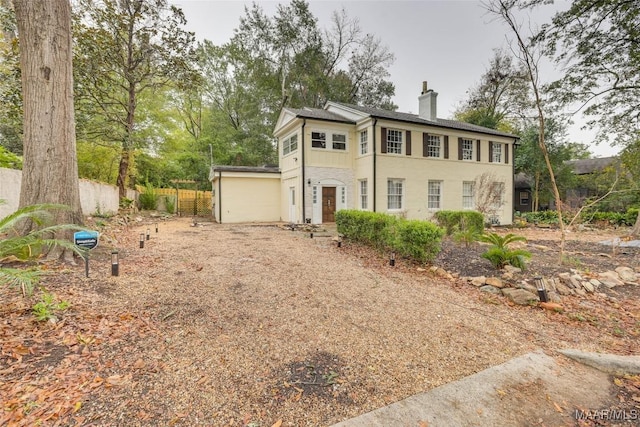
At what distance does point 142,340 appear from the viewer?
8.59 ft

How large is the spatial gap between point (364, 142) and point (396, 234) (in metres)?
7.93

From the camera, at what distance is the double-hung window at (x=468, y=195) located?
15.0m

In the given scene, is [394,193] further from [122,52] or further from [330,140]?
[122,52]

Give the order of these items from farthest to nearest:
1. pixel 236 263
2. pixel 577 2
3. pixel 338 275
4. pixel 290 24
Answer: pixel 290 24
pixel 577 2
pixel 236 263
pixel 338 275

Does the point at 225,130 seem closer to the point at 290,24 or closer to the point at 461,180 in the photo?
the point at 290,24

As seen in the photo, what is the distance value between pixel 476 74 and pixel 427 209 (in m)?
16.0

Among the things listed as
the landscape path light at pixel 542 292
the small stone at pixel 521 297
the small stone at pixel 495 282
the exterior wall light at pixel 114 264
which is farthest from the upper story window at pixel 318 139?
the landscape path light at pixel 542 292

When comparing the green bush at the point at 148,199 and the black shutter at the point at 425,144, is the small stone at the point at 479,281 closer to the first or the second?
the black shutter at the point at 425,144

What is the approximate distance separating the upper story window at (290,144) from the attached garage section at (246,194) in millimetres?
1292

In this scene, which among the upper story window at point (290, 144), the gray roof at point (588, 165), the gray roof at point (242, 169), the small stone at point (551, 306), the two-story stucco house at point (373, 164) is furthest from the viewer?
the gray roof at point (588, 165)

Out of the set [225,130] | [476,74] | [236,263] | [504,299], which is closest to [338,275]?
[236,263]

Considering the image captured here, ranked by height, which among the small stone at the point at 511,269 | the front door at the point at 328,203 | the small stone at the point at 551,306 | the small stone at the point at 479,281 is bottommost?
the small stone at the point at 551,306

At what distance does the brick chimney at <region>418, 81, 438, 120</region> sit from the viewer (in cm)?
1472

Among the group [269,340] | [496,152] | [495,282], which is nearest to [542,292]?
[495,282]
